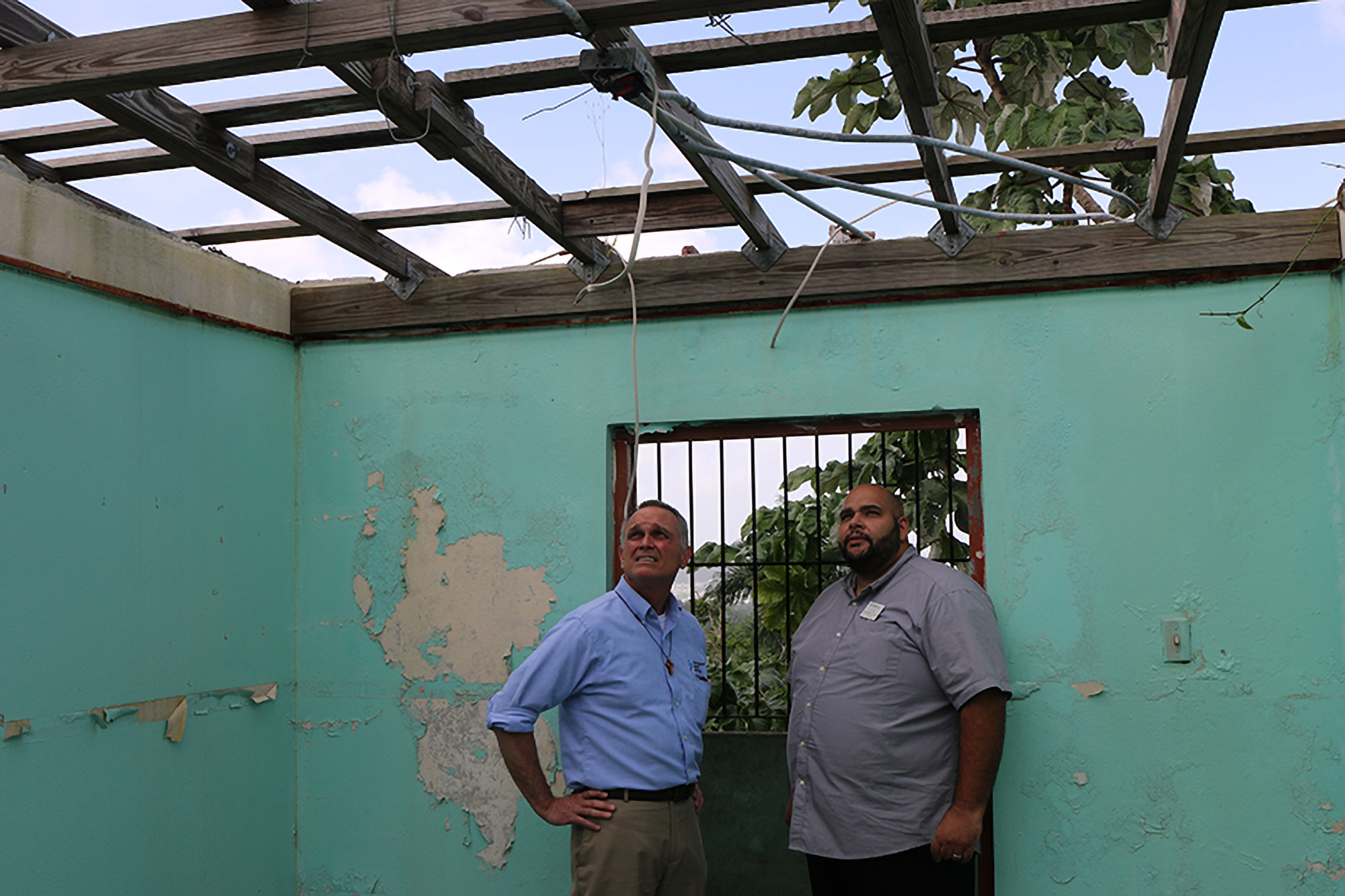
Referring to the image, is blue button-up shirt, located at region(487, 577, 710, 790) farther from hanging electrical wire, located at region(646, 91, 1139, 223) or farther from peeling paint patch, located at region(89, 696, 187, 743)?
hanging electrical wire, located at region(646, 91, 1139, 223)

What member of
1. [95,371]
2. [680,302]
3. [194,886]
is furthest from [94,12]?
[194,886]

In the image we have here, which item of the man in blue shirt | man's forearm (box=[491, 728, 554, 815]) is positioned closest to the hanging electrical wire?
the man in blue shirt

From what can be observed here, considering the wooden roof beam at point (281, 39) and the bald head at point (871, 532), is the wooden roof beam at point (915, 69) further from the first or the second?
the bald head at point (871, 532)

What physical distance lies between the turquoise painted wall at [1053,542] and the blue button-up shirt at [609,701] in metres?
0.72

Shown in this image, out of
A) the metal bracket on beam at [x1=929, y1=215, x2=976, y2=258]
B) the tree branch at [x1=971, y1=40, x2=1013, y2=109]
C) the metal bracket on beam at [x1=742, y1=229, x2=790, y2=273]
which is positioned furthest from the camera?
the tree branch at [x1=971, y1=40, x2=1013, y2=109]

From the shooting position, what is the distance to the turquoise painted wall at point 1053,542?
10.4 feet

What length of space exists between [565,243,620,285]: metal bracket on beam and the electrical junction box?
2161 mm

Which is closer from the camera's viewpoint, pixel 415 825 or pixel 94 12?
pixel 94 12

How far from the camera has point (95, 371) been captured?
3.19m

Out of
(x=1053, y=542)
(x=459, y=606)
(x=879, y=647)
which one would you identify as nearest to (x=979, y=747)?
(x=879, y=647)

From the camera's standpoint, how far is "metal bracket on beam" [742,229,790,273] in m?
3.64

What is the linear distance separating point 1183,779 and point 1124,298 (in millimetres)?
1458

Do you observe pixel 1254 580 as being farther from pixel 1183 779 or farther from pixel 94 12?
pixel 94 12

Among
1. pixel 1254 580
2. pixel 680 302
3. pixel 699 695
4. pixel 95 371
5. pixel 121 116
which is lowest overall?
pixel 699 695
